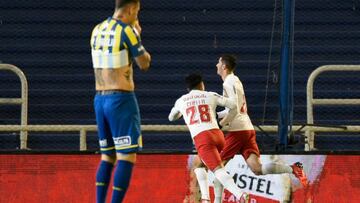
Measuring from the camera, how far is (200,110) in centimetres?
1083

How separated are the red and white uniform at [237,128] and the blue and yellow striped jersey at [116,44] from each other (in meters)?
3.11

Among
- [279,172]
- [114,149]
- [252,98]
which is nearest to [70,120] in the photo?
[252,98]

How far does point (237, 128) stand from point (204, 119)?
659 millimetres

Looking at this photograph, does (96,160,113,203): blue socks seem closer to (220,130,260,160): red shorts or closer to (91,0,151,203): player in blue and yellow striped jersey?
(91,0,151,203): player in blue and yellow striped jersey

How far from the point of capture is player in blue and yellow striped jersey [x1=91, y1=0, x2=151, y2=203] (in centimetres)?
798

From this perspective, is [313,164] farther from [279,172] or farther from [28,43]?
[28,43]

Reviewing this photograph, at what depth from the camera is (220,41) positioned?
14.2 meters

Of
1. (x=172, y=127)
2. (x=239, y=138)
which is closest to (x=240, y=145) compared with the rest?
(x=239, y=138)

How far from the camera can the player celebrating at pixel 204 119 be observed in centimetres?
1073

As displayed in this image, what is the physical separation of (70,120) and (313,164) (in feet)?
11.7

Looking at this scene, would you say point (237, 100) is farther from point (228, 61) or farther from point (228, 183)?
point (228, 183)

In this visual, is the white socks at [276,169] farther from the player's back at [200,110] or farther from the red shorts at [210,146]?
the player's back at [200,110]

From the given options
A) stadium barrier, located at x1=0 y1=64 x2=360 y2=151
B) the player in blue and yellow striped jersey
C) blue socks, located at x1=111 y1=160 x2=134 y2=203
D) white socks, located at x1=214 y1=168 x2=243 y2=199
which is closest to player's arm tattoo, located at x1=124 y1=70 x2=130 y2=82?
the player in blue and yellow striped jersey

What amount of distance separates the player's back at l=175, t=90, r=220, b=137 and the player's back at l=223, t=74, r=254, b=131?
21 cm
